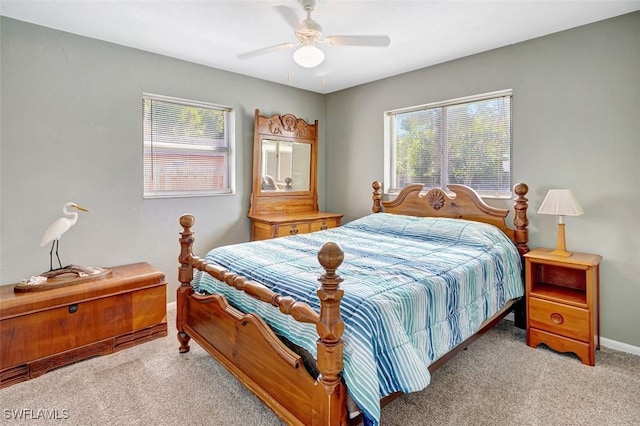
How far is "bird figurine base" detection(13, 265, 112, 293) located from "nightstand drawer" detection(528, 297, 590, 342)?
3.38 m

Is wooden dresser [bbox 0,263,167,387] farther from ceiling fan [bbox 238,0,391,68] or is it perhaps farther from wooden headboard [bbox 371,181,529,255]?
wooden headboard [bbox 371,181,529,255]

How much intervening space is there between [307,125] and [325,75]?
76 centimetres

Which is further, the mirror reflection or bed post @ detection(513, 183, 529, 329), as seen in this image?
the mirror reflection

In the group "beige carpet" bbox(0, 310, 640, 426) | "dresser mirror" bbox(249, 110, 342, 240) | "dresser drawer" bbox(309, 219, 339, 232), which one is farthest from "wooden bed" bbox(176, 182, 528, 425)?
"dresser drawer" bbox(309, 219, 339, 232)

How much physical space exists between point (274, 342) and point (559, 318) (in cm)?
218

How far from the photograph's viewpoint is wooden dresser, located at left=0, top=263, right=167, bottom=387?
2277 millimetres

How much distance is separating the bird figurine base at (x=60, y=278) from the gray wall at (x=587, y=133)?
11.7 ft

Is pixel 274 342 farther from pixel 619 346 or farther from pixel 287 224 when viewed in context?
pixel 619 346

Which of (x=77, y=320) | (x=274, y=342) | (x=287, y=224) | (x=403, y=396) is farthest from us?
(x=287, y=224)

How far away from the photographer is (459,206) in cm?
343

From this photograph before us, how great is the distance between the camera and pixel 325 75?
13.3 ft

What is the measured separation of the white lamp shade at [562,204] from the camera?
2.59 meters

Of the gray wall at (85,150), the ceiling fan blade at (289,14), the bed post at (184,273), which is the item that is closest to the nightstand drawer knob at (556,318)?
the bed post at (184,273)

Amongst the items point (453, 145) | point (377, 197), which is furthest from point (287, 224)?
point (453, 145)
